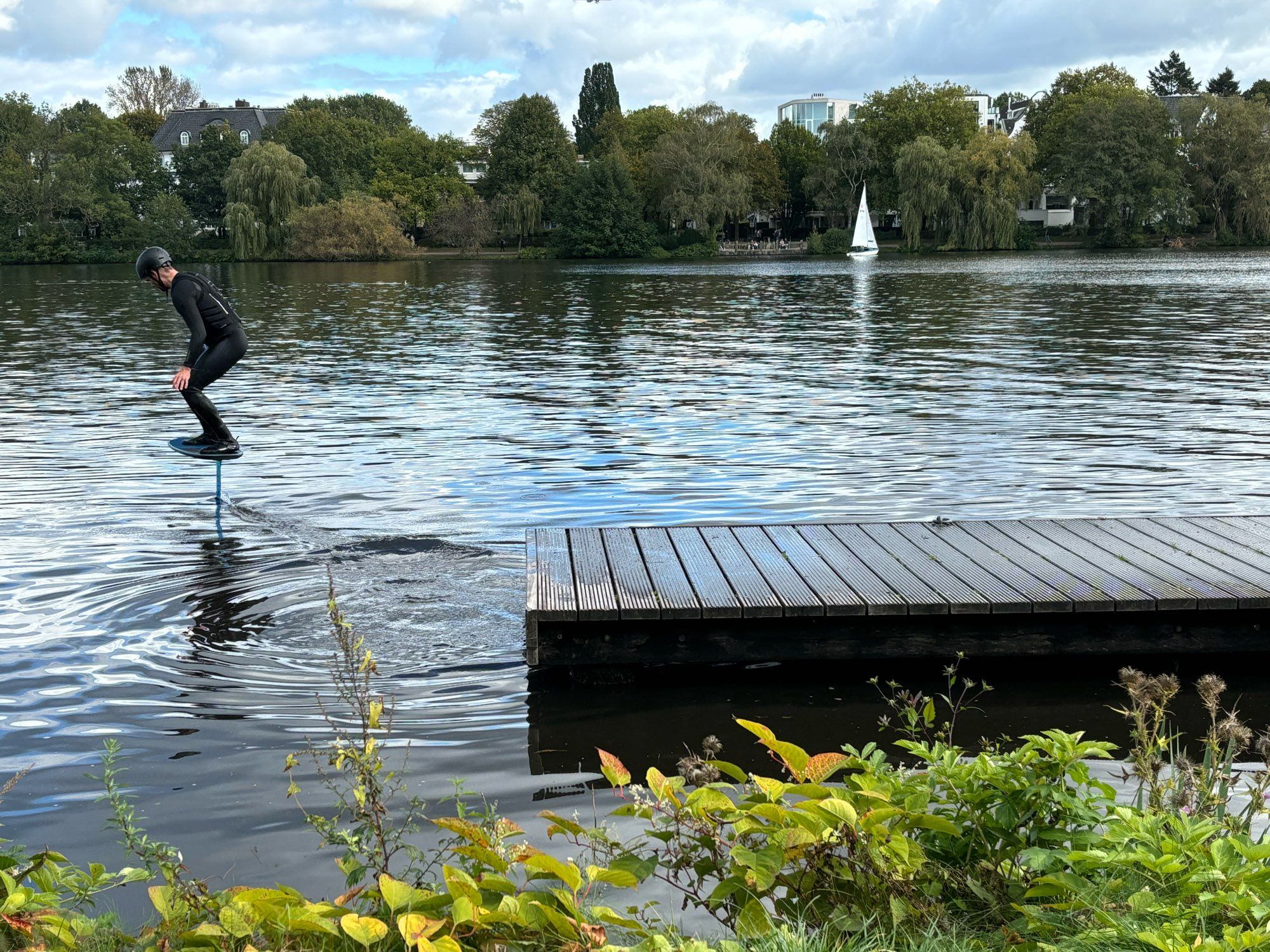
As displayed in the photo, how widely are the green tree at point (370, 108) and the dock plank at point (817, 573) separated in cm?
11901

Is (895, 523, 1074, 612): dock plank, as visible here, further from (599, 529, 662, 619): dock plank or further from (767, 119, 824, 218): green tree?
(767, 119, 824, 218): green tree

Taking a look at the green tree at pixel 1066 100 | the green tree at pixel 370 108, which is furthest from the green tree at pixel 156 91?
the green tree at pixel 1066 100

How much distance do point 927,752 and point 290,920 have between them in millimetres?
1647

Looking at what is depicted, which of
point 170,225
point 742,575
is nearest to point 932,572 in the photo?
point 742,575

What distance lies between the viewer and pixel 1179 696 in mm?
5602

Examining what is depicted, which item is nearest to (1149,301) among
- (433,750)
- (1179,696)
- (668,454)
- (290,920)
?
(668,454)

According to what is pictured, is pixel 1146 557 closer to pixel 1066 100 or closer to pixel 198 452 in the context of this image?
pixel 198 452

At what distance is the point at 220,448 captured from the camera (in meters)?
9.29

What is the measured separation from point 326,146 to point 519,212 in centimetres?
1629

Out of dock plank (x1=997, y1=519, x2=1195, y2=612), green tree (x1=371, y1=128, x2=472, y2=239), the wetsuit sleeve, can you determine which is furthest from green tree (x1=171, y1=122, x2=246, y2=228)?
dock plank (x1=997, y1=519, x2=1195, y2=612)

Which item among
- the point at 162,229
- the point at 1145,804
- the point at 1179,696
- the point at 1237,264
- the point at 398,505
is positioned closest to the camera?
the point at 1145,804

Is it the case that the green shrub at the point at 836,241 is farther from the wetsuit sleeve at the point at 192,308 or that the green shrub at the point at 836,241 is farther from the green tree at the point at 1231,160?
the wetsuit sleeve at the point at 192,308

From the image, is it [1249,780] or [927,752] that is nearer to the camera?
[927,752]

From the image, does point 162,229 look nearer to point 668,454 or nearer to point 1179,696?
point 668,454
